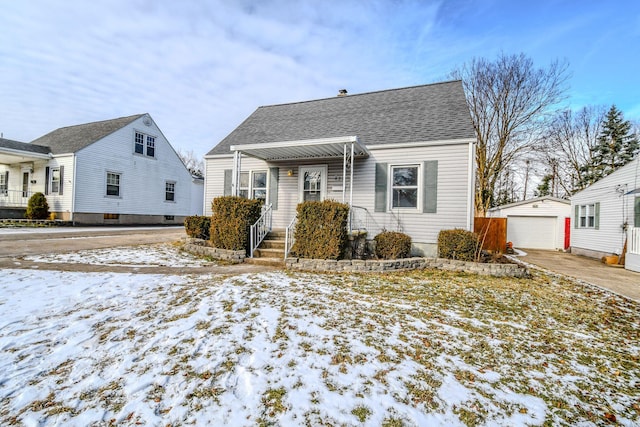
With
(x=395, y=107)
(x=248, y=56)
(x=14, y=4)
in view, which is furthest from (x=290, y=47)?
(x=14, y=4)

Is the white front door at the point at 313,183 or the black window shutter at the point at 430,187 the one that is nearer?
the black window shutter at the point at 430,187

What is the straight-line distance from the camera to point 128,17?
26.9 ft

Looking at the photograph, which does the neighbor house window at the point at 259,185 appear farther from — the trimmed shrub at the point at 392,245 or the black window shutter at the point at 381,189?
the trimmed shrub at the point at 392,245

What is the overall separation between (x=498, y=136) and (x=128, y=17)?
20.8 m

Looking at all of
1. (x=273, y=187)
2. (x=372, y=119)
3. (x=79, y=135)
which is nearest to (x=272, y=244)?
(x=273, y=187)

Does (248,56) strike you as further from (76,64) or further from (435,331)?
(435,331)

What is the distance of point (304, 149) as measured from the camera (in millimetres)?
8523

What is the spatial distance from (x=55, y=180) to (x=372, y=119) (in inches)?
740

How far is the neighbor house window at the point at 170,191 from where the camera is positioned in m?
20.4

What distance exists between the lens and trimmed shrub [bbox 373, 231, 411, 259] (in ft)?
25.0

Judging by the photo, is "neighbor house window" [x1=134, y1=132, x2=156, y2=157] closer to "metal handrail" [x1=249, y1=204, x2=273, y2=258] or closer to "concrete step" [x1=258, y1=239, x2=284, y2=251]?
"metal handrail" [x1=249, y1=204, x2=273, y2=258]

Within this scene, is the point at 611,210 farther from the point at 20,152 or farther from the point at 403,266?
the point at 20,152

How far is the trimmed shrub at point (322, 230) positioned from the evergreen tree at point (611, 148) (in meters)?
27.9

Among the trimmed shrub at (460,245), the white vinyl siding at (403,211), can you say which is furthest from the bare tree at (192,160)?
the trimmed shrub at (460,245)
